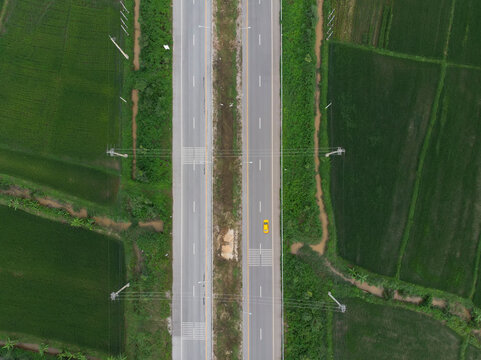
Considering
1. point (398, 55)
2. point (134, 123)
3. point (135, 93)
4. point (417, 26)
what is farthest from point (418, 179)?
point (135, 93)

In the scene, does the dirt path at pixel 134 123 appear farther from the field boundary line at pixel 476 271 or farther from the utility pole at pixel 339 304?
the field boundary line at pixel 476 271

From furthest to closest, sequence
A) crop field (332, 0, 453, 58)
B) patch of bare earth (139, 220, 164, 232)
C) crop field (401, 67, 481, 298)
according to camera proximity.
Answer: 1. crop field (332, 0, 453, 58)
2. patch of bare earth (139, 220, 164, 232)
3. crop field (401, 67, 481, 298)

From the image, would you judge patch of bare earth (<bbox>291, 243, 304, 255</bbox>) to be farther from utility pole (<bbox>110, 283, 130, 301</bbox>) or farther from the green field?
the green field

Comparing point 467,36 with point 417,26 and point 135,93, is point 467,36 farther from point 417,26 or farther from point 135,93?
point 135,93

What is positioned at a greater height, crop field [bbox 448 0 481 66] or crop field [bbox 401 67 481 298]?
crop field [bbox 448 0 481 66]

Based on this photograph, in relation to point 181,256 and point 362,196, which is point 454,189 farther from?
point 181,256

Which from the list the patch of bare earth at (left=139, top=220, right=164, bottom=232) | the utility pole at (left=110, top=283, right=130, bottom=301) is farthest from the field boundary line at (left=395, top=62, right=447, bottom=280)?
the utility pole at (left=110, top=283, right=130, bottom=301)
